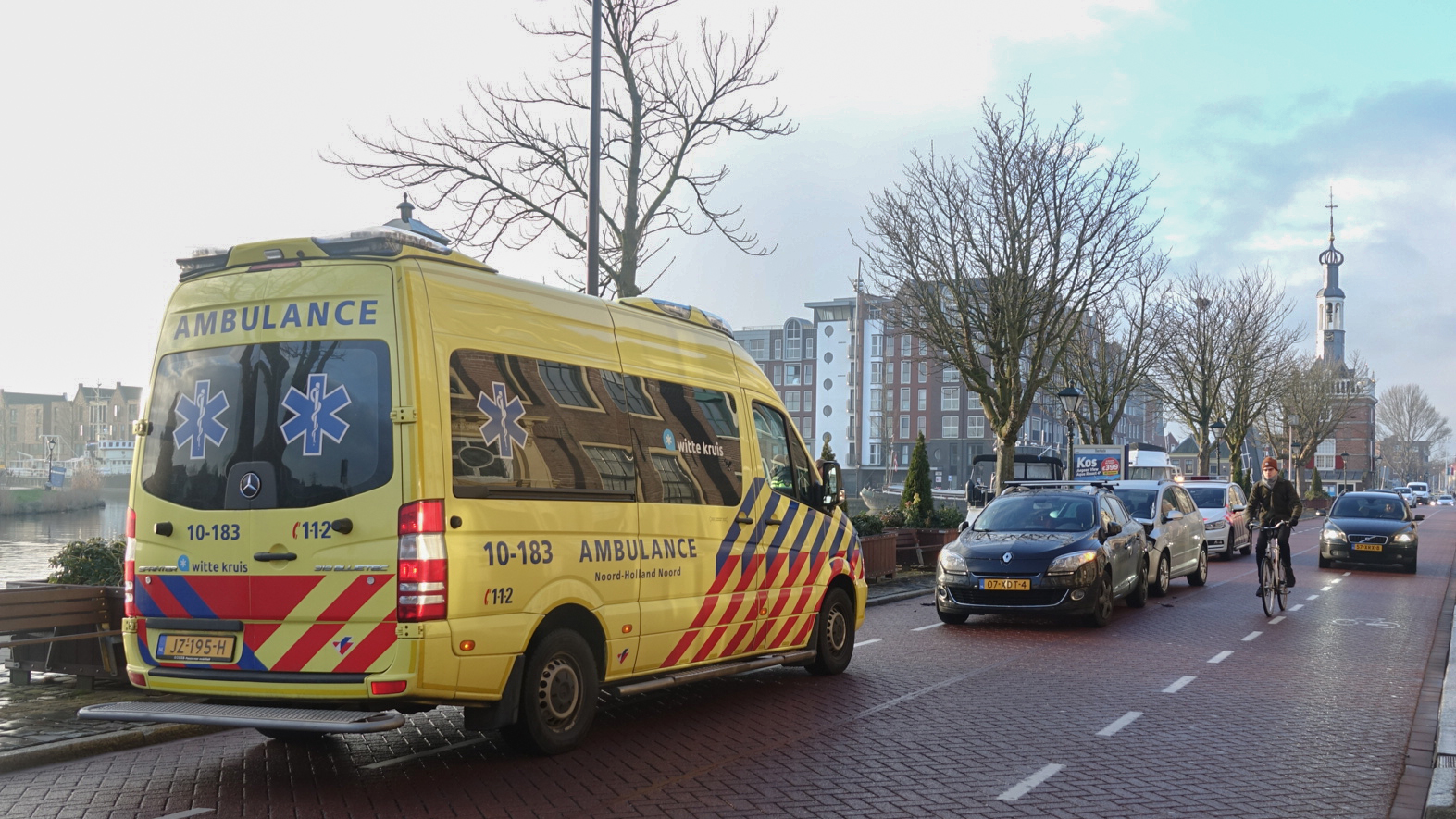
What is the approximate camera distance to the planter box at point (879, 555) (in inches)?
752

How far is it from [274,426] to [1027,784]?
173 inches

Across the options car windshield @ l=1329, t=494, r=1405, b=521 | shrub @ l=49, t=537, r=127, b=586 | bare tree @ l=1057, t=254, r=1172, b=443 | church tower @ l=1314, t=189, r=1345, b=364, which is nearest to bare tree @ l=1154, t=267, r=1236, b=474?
bare tree @ l=1057, t=254, r=1172, b=443

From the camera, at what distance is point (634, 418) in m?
7.82

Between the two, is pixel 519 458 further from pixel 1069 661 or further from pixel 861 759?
pixel 1069 661

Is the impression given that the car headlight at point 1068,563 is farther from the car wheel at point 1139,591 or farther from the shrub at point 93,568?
the shrub at point 93,568

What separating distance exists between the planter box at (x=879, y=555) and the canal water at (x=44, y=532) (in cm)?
1293

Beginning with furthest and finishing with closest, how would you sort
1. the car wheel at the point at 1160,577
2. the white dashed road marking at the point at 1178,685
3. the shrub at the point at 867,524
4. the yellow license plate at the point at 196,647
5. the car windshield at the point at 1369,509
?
1. the car windshield at the point at 1369,509
2. the shrub at the point at 867,524
3. the car wheel at the point at 1160,577
4. the white dashed road marking at the point at 1178,685
5. the yellow license plate at the point at 196,647

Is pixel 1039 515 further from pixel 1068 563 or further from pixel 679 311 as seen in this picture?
pixel 679 311

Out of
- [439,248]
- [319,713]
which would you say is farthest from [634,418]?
[319,713]

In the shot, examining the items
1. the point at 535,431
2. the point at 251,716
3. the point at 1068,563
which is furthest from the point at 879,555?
the point at 251,716

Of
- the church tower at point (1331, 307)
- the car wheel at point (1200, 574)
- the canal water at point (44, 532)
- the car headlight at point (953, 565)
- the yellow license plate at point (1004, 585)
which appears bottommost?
the canal water at point (44, 532)

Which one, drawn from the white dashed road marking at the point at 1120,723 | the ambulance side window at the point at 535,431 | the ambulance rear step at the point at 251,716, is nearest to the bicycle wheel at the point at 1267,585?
the white dashed road marking at the point at 1120,723

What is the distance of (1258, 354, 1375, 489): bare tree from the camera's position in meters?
64.8

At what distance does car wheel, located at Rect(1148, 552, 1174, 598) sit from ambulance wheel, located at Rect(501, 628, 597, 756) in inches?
486
